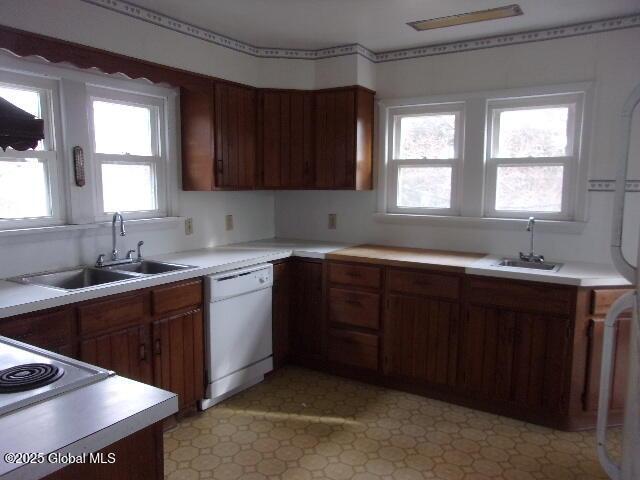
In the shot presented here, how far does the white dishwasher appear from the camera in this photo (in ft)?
9.71

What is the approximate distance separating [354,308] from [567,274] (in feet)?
4.43

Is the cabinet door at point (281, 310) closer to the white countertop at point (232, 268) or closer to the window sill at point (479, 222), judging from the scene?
the white countertop at point (232, 268)

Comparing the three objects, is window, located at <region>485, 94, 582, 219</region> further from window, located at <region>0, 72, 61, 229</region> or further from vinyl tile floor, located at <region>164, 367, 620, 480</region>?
window, located at <region>0, 72, 61, 229</region>

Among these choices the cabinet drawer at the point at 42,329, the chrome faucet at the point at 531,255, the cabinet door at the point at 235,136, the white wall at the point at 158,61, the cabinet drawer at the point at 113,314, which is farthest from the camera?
the cabinet door at the point at 235,136

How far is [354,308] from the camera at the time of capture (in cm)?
338

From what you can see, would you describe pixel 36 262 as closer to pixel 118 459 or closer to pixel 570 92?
pixel 118 459

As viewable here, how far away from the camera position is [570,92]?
317cm

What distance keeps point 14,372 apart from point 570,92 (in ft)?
11.0

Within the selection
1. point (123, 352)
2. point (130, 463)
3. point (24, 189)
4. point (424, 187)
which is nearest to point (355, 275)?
point (424, 187)

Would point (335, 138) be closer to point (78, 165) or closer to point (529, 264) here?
point (529, 264)

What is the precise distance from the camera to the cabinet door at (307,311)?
3529mm

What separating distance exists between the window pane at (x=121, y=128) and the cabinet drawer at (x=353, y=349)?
5.99ft

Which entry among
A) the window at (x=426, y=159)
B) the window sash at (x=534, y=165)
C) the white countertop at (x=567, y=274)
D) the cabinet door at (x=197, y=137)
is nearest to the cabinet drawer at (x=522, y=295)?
the white countertop at (x=567, y=274)

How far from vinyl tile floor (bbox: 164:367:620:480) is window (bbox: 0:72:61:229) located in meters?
1.43
